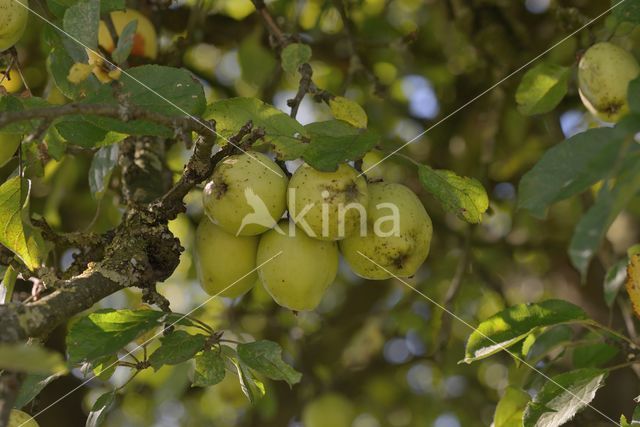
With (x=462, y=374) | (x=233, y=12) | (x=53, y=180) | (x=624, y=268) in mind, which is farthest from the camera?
(x=462, y=374)

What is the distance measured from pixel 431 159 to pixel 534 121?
435 mm

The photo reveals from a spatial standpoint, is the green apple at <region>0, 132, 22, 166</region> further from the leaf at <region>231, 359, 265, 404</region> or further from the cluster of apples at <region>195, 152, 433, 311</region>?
the leaf at <region>231, 359, 265, 404</region>

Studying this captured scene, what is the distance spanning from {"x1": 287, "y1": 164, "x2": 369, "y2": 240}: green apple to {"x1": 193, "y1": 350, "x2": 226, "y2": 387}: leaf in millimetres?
245

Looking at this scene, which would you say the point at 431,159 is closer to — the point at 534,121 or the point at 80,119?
the point at 534,121

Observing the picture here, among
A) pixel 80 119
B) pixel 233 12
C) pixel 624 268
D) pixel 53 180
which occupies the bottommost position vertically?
pixel 53 180

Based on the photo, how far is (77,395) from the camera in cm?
280

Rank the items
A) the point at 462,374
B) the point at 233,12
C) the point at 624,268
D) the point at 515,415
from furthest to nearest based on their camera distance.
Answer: the point at 462,374 < the point at 233,12 < the point at 624,268 < the point at 515,415

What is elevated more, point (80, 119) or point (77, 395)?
point (80, 119)

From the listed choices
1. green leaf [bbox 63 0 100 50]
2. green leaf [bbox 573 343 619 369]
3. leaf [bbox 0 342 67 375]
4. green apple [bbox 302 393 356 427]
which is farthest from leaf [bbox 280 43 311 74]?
green apple [bbox 302 393 356 427]

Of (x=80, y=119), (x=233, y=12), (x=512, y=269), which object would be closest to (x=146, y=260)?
(x=80, y=119)

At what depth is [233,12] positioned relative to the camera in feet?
9.86

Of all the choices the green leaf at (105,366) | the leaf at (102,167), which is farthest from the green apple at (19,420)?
the leaf at (102,167)

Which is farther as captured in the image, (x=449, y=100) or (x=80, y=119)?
(x=449, y=100)

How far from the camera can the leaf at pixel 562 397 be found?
1381mm
